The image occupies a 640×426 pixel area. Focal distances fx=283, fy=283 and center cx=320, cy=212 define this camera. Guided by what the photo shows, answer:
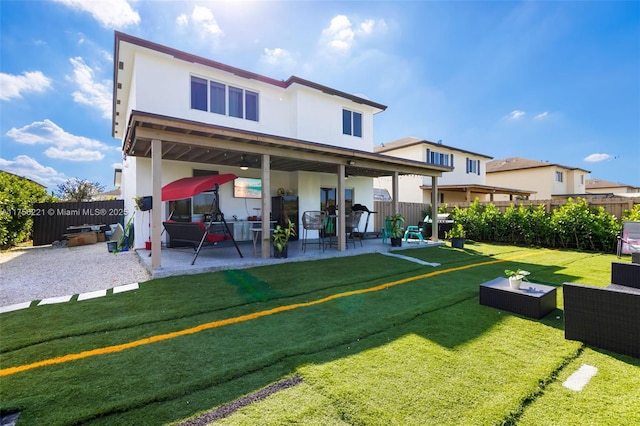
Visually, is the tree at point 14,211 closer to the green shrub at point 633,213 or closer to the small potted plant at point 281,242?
the small potted plant at point 281,242

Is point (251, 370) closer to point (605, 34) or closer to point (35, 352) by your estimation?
point (35, 352)

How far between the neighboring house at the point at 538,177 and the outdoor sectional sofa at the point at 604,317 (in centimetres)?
2828

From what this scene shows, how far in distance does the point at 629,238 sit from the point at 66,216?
1976cm

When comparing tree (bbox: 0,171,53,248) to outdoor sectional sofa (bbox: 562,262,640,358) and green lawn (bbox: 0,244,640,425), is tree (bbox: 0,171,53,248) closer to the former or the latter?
green lawn (bbox: 0,244,640,425)

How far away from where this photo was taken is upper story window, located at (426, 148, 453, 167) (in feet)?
66.4

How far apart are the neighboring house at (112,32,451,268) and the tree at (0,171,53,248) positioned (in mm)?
4029

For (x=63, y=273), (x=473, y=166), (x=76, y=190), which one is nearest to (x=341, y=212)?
(x=63, y=273)

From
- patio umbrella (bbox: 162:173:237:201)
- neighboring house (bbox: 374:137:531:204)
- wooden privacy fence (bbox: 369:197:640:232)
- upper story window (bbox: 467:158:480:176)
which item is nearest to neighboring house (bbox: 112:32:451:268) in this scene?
patio umbrella (bbox: 162:173:237:201)

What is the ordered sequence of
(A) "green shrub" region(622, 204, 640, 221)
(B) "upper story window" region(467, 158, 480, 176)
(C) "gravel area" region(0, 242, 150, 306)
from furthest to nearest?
1. (B) "upper story window" region(467, 158, 480, 176)
2. (A) "green shrub" region(622, 204, 640, 221)
3. (C) "gravel area" region(0, 242, 150, 306)

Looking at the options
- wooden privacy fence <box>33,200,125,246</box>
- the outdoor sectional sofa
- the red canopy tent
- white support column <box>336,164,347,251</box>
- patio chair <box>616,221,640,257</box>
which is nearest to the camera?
the outdoor sectional sofa

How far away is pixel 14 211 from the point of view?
34.2 ft

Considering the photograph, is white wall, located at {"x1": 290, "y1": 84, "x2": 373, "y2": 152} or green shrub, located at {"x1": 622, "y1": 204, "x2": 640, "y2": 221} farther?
white wall, located at {"x1": 290, "y1": 84, "x2": 373, "y2": 152}

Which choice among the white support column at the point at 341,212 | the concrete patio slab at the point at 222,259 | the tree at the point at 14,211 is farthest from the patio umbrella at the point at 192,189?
the tree at the point at 14,211

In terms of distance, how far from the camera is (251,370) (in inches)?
96.8
